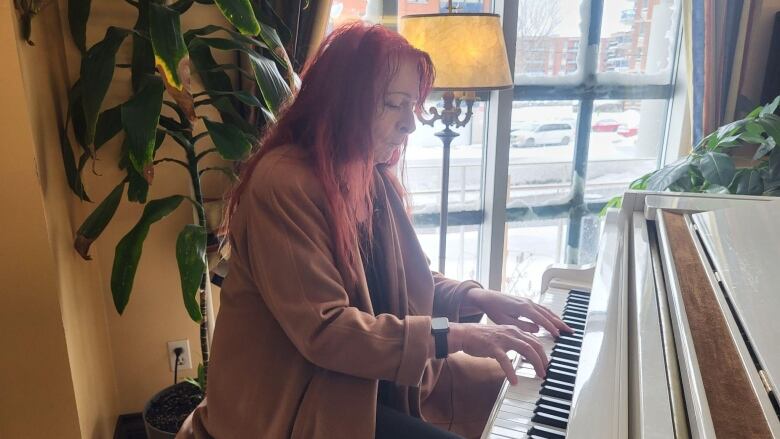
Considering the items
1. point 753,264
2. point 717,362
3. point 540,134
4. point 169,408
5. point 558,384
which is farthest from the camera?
point 540,134

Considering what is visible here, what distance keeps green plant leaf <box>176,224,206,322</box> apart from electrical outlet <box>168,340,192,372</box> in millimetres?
561

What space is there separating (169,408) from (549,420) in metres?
1.24

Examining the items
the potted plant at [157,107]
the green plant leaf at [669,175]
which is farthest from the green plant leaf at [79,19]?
the green plant leaf at [669,175]

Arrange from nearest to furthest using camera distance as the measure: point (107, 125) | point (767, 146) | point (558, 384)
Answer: point (558, 384) < point (107, 125) < point (767, 146)

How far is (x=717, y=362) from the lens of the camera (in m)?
0.67

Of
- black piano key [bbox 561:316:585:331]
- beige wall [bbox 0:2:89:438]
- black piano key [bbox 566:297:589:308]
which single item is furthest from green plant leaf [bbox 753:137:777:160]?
beige wall [bbox 0:2:89:438]

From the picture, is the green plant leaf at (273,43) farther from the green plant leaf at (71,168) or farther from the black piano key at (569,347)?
the black piano key at (569,347)

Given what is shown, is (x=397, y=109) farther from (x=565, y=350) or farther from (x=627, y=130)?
(x=627, y=130)

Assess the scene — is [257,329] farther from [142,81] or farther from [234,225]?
[142,81]

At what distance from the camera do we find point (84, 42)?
1.42 m

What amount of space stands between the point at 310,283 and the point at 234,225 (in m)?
0.19

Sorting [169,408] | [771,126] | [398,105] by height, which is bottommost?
[169,408]

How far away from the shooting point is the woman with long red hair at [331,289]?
A: 89 cm

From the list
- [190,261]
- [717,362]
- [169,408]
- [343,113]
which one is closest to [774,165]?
[717,362]
